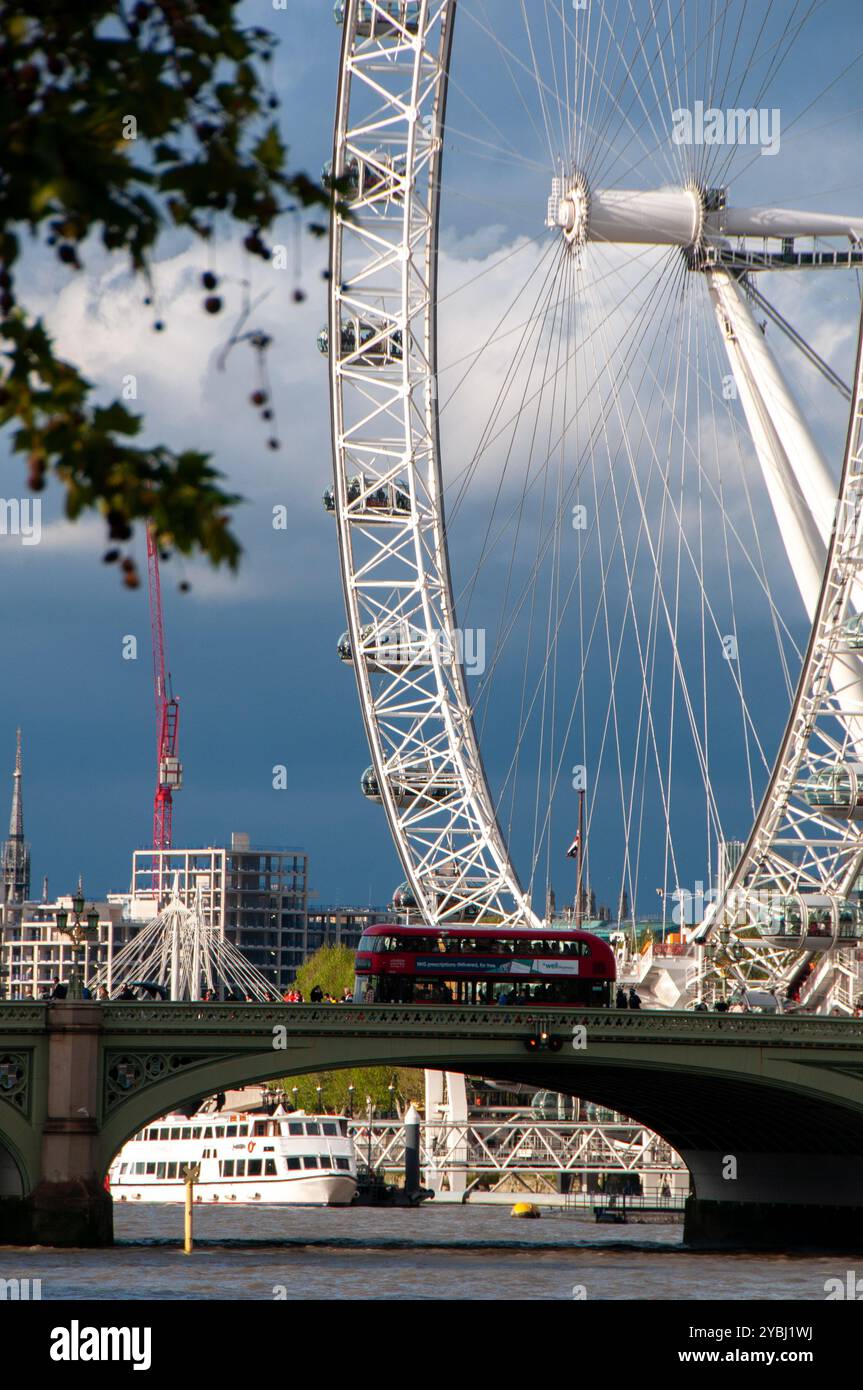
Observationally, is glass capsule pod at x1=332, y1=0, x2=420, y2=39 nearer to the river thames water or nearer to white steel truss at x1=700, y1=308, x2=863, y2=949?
white steel truss at x1=700, y1=308, x2=863, y2=949

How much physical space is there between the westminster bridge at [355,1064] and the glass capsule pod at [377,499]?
2589 cm

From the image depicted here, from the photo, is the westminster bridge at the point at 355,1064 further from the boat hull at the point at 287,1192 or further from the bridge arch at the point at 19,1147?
the boat hull at the point at 287,1192

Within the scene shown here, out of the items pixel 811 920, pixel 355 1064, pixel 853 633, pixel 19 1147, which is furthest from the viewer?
pixel 811 920

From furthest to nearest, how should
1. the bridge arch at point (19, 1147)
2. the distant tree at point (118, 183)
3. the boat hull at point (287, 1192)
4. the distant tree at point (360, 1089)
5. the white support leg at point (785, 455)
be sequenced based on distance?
the distant tree at point (360, 1089), the boat hull at point (287, 1192), the white support leg at point (785, 455), the bridge arch at point (19, 1147), the distant tree at point (118, 183)

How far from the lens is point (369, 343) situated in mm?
84750

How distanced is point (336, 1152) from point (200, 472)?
9479 cm

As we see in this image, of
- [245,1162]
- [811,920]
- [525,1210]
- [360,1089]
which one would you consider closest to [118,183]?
[811,920]

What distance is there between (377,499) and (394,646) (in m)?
5.62

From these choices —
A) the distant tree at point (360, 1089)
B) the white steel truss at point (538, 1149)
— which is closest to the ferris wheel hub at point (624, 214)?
the white steel truss at point (538, 1149)

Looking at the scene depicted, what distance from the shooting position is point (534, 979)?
67125 millimetres

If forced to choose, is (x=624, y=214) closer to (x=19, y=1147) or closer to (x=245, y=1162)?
(x=19, y=1147)

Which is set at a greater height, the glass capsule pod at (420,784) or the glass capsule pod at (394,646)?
the glass capsule pod at (394,646)

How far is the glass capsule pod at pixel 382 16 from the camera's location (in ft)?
273
